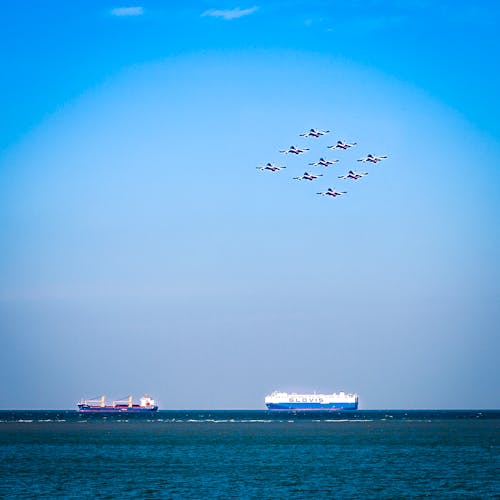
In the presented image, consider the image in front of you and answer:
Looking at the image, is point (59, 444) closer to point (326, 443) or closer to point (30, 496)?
point (326, 443)

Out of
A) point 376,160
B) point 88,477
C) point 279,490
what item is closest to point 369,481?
point 279,490

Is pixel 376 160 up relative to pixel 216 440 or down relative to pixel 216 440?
up

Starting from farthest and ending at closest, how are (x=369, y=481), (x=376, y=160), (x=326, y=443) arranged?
(x=326, y=443), (x=376, y=160), (x=369, y=481)

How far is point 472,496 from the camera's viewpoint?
78312 millimetres

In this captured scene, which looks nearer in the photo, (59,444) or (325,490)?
(325,490)

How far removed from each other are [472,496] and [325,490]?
468 inches

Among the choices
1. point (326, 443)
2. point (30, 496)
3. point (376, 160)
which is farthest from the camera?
point (326, 443)

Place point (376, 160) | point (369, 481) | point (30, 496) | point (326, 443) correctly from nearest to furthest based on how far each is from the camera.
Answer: point (30, 496) → point (369, 481) → point (376, 160) → point (326, 443)

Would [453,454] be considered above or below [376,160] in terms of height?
below

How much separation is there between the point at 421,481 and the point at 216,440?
79.6m

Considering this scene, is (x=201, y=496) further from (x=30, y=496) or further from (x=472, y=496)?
(x=472, y=496)

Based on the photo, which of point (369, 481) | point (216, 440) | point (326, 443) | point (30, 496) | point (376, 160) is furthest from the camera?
point (216, 440)

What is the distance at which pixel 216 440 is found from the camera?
542 feet

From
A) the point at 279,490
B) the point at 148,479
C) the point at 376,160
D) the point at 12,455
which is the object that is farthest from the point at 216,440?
the point at 279,490
